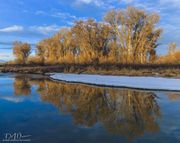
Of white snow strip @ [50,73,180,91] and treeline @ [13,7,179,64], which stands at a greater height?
treeline @ [13,7,179,64]

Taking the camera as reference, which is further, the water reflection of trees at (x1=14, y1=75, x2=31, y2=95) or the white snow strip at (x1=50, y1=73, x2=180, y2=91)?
the white snow strip at (x1=50, y1=73, x2=180, y2=91)

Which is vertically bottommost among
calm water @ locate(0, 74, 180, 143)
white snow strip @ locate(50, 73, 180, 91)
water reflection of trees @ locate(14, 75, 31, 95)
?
water reflection of trees @ locate(14, 75, 31, 95)

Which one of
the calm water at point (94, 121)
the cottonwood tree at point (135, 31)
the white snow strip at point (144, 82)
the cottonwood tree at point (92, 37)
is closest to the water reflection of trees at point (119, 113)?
the calm water at point (94, 121)

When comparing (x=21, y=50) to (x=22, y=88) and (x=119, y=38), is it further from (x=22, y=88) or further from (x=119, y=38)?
(x=22, y=88)

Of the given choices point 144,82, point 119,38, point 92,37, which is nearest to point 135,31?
point 119,38

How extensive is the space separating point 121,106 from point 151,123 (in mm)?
2742

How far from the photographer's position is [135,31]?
4912 centimetres

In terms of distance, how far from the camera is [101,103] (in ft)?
35.8

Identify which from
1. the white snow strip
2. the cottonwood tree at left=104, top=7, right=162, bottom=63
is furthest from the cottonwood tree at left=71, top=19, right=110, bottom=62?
the white snow strip

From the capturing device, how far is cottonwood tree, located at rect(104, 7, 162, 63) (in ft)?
156

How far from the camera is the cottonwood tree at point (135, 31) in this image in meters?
47.4

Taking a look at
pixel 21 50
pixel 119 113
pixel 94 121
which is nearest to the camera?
pixel 94 121

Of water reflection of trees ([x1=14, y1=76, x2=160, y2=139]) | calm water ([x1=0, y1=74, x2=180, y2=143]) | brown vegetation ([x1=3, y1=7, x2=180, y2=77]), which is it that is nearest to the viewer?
calm water ([x1=0, y1=74, x2=180, y2=143])

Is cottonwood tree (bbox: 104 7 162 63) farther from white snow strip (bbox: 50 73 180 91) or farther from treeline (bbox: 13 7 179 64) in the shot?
white snow strip (bbox: 50 73 180 91)
